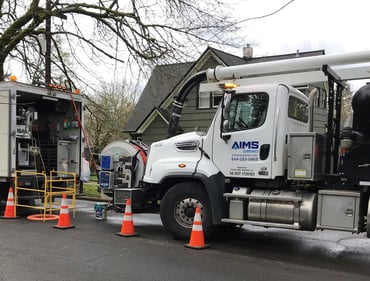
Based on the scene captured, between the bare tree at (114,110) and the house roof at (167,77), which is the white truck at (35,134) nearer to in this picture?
the house roof at (167,77)

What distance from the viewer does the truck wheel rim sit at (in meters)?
7.63

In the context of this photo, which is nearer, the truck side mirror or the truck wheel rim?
the truck side mirror

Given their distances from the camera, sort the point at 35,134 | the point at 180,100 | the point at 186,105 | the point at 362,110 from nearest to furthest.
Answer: the point at 362,110, the point at 180,100, the point at 35,134, the point at 186,105

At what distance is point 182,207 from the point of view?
7730 millimetres

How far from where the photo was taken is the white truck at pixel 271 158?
21.6ft

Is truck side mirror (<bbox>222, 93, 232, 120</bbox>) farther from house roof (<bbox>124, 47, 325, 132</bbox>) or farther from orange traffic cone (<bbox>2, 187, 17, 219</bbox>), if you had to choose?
house roof (<bbox>124, 47, 325, 132</bbox>)

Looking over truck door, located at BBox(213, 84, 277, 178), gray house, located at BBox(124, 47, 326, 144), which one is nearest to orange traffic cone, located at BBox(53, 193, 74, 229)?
truck door, located at BBox(213, 84, 277, 178)

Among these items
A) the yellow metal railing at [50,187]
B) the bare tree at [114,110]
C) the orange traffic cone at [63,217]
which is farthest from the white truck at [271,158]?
the bare tree at [114,110]

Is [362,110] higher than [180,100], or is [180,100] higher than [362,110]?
[180,100]

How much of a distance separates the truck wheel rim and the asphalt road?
37 centimetres

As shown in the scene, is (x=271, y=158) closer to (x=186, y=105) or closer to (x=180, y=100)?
(x=180, y=100)

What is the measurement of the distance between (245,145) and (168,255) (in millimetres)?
2251

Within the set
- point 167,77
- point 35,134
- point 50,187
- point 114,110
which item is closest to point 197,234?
point 50,187

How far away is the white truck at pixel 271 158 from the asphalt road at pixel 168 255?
56 centimetres
